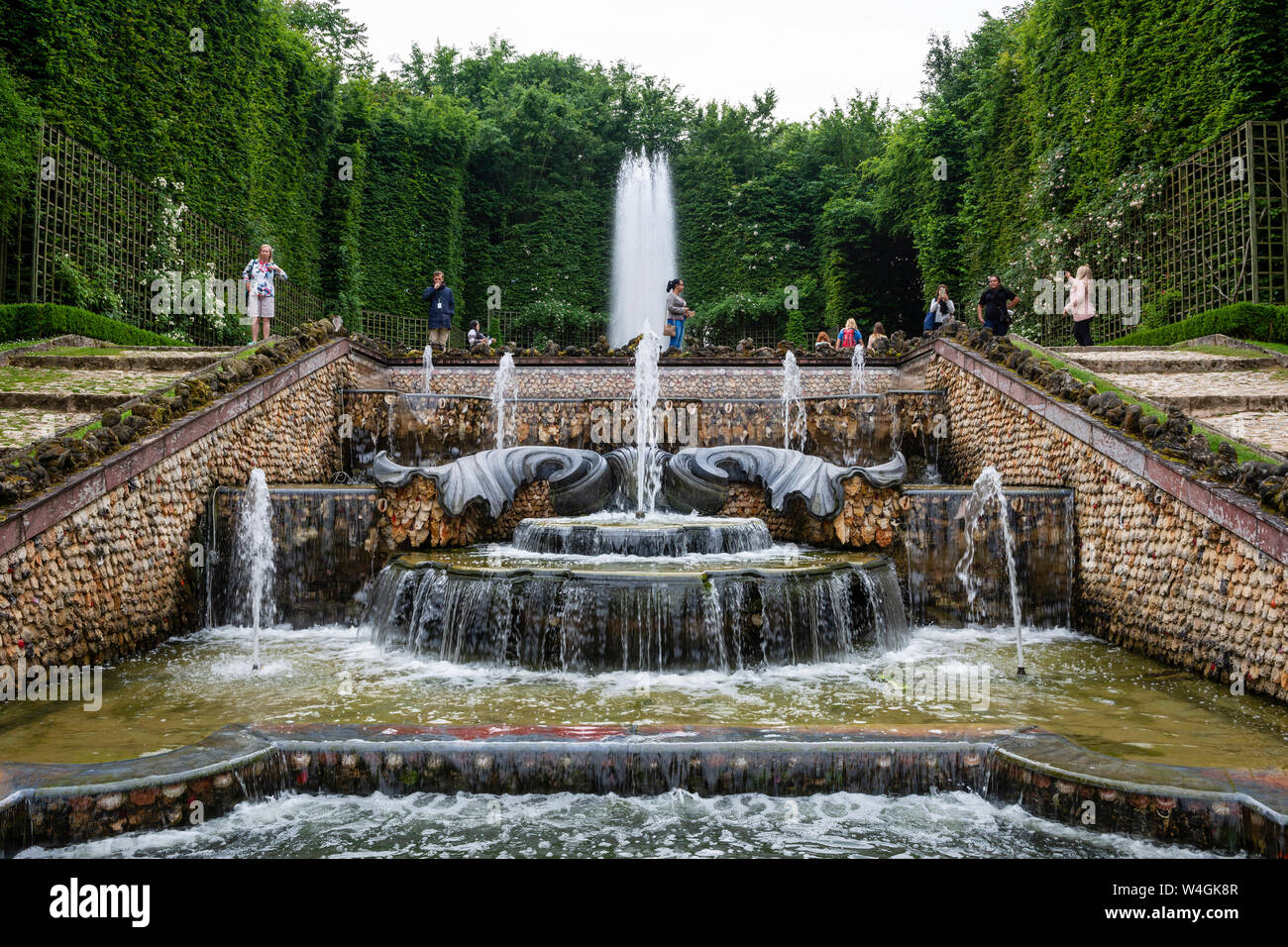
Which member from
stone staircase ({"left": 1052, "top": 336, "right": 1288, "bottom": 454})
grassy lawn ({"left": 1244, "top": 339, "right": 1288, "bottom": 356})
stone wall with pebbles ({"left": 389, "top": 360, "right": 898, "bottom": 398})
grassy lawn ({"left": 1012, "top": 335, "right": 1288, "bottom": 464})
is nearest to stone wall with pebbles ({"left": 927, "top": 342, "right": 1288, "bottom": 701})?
grassy lawn ({"left": 1012, "top": 335, "right": 1288, "bottom": 464})

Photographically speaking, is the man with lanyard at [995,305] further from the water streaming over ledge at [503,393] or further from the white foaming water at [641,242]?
the white foaming water at [641,242]

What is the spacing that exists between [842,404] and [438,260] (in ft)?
54.2

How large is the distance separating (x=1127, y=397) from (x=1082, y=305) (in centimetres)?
537

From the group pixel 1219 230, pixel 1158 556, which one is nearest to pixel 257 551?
pixel 1158 556

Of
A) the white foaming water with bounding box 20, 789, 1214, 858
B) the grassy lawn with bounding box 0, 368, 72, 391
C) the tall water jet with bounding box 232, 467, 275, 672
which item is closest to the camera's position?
the white foaming water with bounding box 20, 789, 1214, 858

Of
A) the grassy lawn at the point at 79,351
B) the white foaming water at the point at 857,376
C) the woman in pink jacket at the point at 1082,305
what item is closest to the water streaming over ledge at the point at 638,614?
the white foaming water at the point at 857,376

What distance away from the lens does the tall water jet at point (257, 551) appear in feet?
21.6

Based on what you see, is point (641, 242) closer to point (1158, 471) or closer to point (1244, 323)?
point (1244, 323)

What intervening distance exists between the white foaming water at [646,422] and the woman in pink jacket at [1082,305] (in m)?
5.95

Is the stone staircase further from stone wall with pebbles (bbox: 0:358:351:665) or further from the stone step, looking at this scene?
stone wall with pebbles (bbox: 0:358:351:665)

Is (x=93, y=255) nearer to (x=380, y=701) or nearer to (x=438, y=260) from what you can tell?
(x=380, y=701)

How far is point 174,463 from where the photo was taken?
6.25 metres

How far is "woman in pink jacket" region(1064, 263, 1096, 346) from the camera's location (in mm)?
11383

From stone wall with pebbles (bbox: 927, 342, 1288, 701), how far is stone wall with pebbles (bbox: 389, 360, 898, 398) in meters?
3.13
